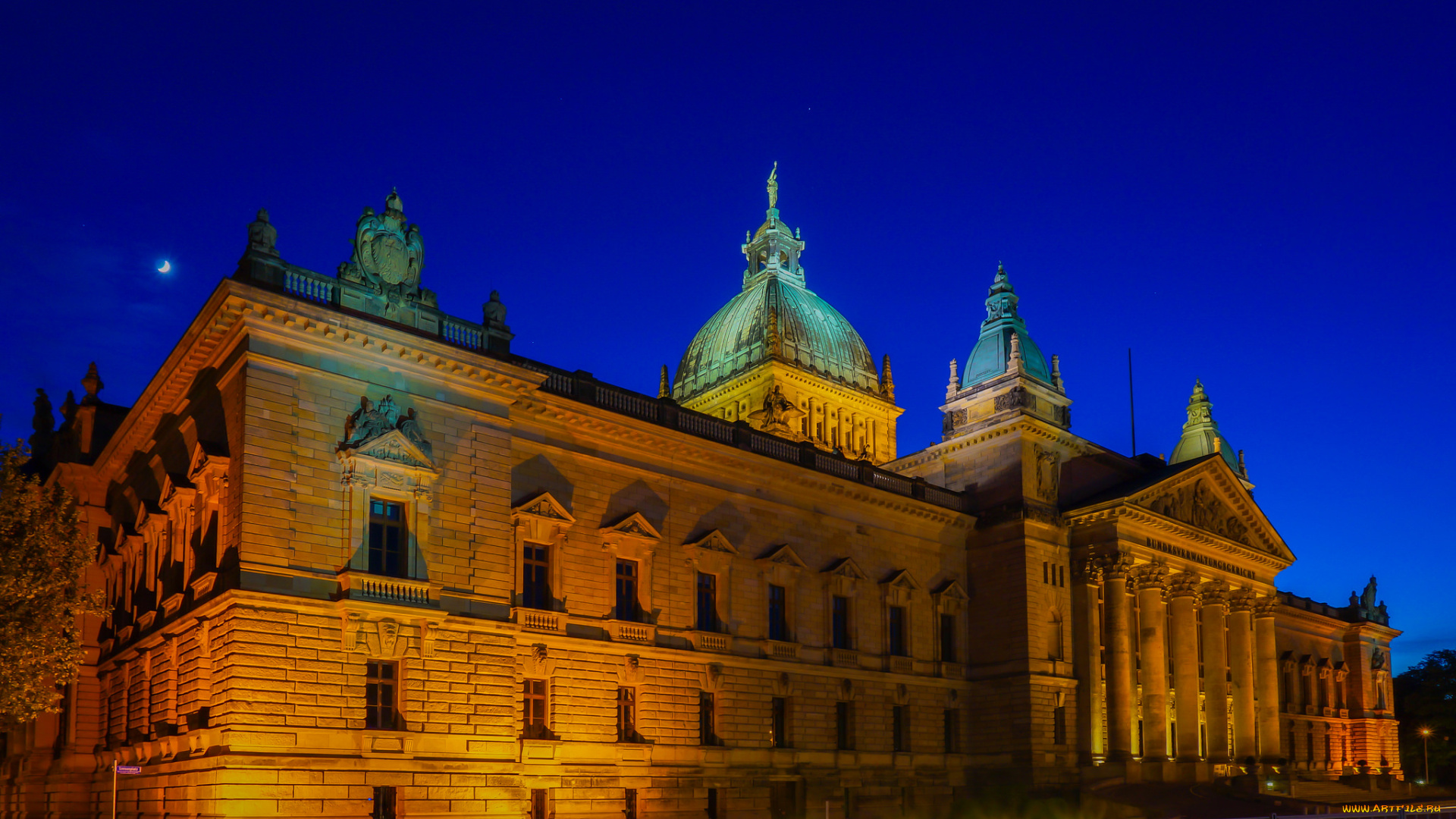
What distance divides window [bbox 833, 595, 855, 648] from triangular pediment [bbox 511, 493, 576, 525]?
13.8 meters

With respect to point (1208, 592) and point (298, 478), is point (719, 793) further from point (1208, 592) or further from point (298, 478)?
point (1208, 592)

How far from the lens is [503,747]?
33.1 metres

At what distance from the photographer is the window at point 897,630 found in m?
49.9

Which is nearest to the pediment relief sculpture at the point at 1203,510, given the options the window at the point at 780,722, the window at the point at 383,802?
the window at the point at 780,722

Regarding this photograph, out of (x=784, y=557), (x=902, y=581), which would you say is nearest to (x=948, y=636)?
(x=902, y=581)

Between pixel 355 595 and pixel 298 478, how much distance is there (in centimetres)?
326

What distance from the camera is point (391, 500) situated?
32312 mm

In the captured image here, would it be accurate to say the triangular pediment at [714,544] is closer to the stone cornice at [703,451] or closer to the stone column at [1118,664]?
the stone cornice at [703,451]

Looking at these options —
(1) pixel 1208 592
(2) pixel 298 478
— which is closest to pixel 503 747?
(2) pixel 298 478

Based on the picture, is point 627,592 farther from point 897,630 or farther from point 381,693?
point 897,630

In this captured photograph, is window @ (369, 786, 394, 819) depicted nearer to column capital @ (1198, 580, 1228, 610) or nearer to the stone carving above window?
the stone carving above window

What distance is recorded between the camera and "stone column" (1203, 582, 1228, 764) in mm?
60688

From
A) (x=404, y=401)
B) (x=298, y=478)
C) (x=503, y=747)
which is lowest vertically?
(x=503, y=747)

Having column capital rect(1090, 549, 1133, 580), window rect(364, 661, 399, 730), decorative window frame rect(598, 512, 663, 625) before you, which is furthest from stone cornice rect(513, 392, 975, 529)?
window rect(364, 661, 399, 730)
